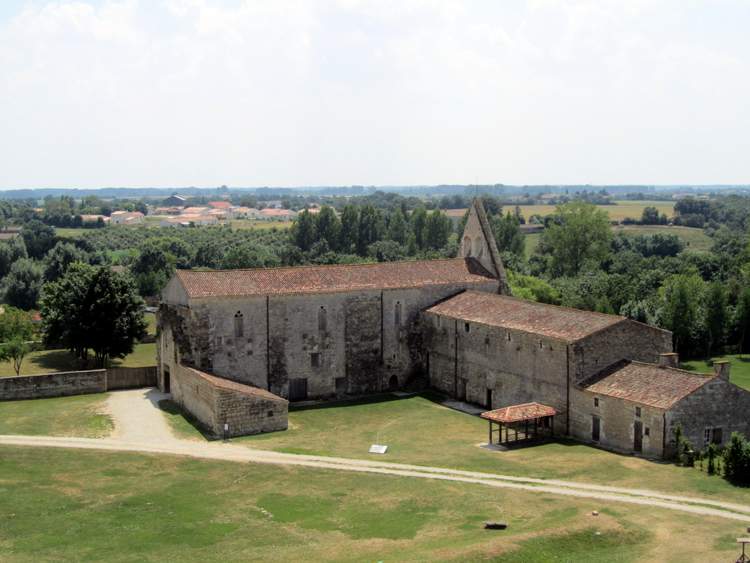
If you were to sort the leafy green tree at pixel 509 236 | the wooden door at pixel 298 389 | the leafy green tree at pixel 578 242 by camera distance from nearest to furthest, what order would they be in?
1. the wooden door at pixel 298 389
2. the leafy green tree at pixel 578 242
3. the leafy green tree at pixel 509 236

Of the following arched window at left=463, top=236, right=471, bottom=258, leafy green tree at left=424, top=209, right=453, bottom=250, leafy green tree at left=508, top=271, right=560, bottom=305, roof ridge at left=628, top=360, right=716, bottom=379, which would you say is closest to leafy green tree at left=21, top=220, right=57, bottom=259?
leafy green tree at left=424, top=209, right=453, bottom=250

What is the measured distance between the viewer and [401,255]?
143m

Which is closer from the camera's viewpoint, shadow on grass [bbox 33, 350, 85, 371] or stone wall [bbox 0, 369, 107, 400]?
stone wall [bbox 0, 369, 107, 400]

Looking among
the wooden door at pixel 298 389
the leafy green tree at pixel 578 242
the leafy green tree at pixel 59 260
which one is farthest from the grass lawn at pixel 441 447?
the leafy green tree at pixel 59 260

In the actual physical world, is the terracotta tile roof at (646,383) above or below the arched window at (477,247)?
below

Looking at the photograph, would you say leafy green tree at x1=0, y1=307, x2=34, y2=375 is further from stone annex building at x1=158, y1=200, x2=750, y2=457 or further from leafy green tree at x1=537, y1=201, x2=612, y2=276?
leafy green tree at x1=537, y1=201, x2=612, y2=276

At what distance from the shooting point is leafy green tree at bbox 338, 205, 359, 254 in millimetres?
151500

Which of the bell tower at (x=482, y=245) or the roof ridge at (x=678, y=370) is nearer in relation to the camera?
the roof ridge at (x=678, y=370)

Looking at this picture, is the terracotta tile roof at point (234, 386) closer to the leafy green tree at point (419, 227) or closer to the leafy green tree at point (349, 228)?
the leafy green tree at point (349, 228)

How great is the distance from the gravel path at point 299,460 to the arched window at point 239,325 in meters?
7.08

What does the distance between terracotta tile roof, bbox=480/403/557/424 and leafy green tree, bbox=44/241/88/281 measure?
80.6 meters

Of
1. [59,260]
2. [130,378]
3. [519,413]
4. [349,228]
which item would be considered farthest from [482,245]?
[349,228]

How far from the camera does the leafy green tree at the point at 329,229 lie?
151375mm

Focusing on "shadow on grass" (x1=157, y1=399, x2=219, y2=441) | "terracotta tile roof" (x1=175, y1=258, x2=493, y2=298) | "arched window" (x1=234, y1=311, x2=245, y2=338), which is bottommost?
"shadow on grass" (x1=157, y1=399, x2=219, y2=441)
